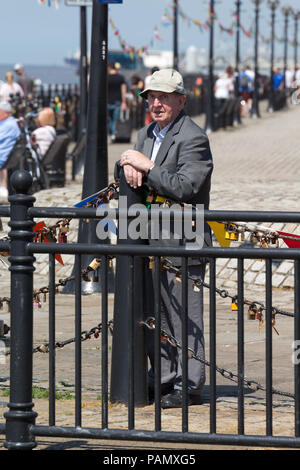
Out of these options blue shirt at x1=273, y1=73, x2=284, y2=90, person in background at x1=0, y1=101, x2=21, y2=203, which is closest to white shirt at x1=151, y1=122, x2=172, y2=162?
person in background at x1=0, y1=101, x2=21, y2=203

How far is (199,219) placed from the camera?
17.7ft

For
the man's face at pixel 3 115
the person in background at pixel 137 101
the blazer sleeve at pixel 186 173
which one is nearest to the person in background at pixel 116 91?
the person in background at pixel 137 101

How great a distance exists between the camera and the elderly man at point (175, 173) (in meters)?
6.46

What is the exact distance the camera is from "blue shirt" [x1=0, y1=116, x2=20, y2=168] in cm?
1655

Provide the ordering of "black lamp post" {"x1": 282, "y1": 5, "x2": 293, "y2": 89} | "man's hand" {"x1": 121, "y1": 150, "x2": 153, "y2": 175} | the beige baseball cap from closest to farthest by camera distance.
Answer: "man's hand" {"x1": 121, "y1": 150, "x2": 153, "y2": 175}, the beige baseball cap, "black lamp post" {"x1": 282, "y1": 5, "x2": 293, "y2": 89}

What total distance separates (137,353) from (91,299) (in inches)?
186

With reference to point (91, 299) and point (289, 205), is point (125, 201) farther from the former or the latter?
point (289, 205)

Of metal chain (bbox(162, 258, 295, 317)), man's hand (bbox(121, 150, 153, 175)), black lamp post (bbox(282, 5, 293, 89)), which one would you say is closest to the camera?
metal chain (bbox(162, 258, 295, 317))

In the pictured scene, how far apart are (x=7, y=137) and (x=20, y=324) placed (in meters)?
11.3

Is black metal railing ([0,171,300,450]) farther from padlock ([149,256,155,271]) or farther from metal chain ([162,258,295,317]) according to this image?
metal chain ([162,258,295,317])

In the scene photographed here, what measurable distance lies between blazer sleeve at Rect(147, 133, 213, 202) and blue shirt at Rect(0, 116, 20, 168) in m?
10.1

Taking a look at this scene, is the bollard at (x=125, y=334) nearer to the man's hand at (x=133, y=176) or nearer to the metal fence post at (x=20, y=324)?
the man's hand at (x=133, y=176)

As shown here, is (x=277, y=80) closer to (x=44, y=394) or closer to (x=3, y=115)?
(x=3, y=115)

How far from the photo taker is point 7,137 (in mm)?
16594
